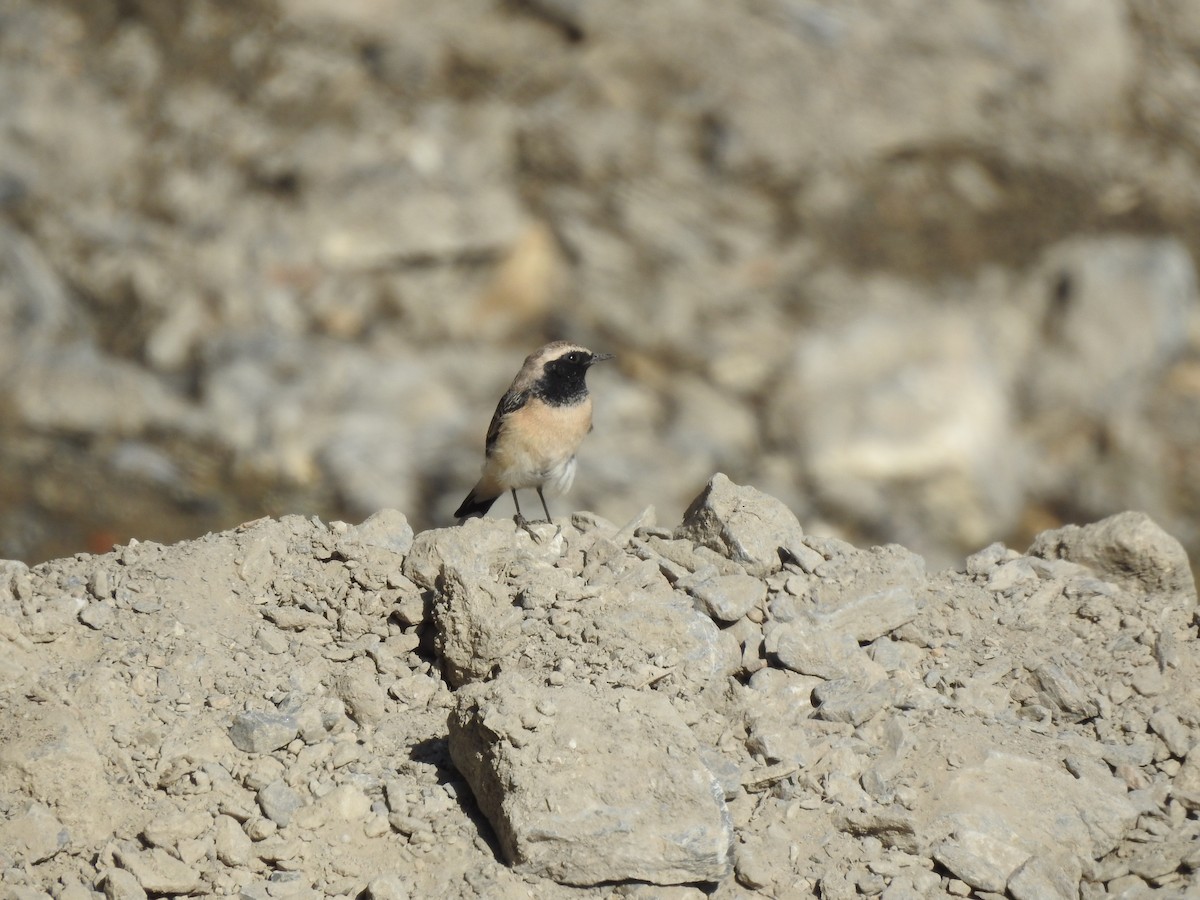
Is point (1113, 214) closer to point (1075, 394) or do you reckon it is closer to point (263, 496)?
point (1075, 394)

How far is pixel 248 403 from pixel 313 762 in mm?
8284

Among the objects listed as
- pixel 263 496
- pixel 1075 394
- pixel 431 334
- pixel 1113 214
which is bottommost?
pixel 263 496

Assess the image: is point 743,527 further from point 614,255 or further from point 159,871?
point 614,255

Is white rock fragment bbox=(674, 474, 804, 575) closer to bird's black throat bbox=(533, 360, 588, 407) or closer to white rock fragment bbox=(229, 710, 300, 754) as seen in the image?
bird's black throat bbox=(533, 360, 588, 407)

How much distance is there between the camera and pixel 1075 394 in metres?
13.9

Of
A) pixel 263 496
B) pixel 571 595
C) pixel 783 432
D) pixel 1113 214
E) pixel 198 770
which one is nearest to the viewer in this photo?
pixel 198 770

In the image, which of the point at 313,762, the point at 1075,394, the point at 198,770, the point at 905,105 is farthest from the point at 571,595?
the point at 905,105

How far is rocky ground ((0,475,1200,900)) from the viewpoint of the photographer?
4.69 metres

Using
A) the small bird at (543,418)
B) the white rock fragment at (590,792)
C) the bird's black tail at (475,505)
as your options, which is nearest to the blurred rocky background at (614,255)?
the bird's black tail at (475,505)

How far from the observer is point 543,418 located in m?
7.89

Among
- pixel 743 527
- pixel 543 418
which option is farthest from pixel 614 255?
pixel 743 527

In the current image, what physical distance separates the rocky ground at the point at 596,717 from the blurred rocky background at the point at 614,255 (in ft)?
20.9

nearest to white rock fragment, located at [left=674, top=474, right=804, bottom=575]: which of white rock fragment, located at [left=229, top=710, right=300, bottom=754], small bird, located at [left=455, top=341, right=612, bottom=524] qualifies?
small bird, located at [left=455, top=341, right=612, bottom=524]

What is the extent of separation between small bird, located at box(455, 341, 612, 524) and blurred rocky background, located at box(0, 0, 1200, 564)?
436cm
